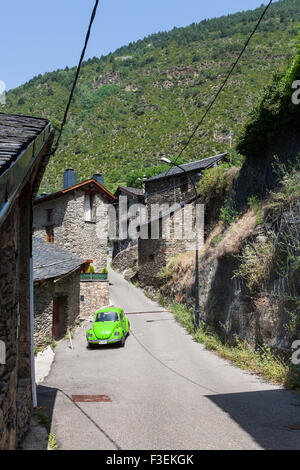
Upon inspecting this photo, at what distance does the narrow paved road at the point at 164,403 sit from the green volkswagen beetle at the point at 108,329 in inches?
17.1

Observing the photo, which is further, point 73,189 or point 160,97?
point 160,97

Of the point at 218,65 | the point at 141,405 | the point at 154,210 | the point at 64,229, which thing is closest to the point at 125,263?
the point at 154,210

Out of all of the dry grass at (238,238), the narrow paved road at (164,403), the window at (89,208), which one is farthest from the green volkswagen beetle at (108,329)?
the window at (89,208)

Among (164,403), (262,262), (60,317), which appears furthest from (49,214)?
(164,403)

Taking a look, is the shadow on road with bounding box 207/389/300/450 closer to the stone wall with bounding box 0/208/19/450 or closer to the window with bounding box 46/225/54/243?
the stone wall with bounding box 0/208/19/450

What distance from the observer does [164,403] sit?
7.82 meters

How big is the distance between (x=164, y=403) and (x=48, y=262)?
33.1 ft

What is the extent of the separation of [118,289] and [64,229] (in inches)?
272

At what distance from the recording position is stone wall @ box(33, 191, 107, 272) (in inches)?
1032

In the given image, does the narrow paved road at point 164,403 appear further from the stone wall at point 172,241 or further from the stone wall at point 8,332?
the stone wall at point 172,241

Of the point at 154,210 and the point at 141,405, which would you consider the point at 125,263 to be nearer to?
the point at 154,210

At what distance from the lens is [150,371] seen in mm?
10992

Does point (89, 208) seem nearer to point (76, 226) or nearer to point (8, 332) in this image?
point (76, 226)

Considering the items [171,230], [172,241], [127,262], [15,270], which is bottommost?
[127,262]
